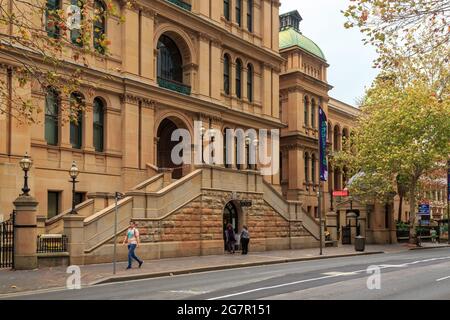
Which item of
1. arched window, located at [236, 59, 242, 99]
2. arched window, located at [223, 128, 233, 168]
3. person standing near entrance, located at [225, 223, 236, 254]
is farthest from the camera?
arched window, located at [236, 59, 242, 99]

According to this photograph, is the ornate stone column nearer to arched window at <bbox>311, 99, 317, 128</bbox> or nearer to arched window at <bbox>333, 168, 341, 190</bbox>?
Result: arched window at <bbox>311, 99, 317, 128</bbox>

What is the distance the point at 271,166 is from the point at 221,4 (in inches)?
484

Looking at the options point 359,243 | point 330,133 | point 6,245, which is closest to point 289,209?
point 359,243

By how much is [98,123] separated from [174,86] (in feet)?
20.7

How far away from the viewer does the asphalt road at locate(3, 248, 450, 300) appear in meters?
14.1

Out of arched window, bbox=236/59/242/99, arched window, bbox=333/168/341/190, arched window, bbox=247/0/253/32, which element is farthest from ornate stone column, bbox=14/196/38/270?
arched window, bbox=333/168/341/190

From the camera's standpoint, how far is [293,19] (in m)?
59.8

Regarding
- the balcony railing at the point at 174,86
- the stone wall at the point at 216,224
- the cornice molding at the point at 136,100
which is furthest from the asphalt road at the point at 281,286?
the balcony railing at the point at 174,86

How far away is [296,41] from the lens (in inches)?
2205

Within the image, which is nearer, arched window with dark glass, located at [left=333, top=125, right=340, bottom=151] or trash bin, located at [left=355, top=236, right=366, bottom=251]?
trash bin, located at [left=355, top=236, right=366, bottom=251]

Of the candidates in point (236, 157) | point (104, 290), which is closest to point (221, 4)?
point (236, 157)

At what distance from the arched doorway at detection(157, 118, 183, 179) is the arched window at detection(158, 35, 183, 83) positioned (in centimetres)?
305

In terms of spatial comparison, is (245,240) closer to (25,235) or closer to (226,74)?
(25,235)

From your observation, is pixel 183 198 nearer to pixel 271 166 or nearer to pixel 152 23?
pixel 152 23
